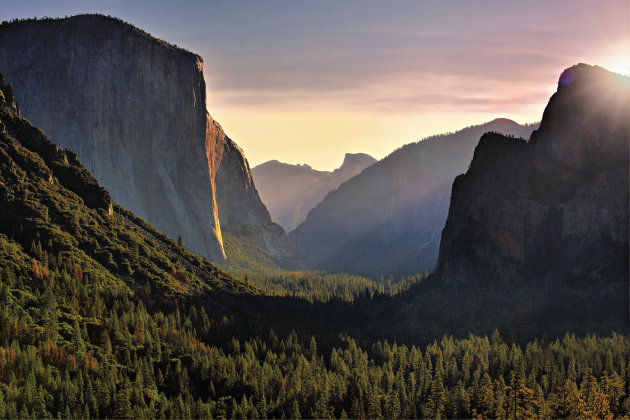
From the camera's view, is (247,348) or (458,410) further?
(247,348)

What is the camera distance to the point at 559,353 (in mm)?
145500

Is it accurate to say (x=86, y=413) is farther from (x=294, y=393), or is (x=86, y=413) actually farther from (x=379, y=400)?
(x=379, y=400)

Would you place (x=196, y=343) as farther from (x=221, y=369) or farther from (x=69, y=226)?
(x=69, y=226)

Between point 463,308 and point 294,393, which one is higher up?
point 463,308

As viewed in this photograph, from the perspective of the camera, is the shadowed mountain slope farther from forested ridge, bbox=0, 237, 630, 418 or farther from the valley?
forested ridge, bbox=0, 237, 630, 418

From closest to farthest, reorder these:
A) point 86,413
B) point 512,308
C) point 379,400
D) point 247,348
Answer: point 86,413 → point 379,400 → point 247,348 → point 512,308

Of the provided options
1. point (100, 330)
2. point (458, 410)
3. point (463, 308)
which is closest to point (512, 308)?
point (463, 308)

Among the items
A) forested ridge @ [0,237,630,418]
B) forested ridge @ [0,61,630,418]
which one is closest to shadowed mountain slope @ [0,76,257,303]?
forested ridge @ [0,61,630,418]

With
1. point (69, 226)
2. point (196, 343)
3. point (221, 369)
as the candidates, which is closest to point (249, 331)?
point (196, 343)

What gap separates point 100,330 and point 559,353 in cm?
8695

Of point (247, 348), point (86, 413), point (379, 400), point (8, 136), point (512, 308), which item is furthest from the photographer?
point (512, 308)

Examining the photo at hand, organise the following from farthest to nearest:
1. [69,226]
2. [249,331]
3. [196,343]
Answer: [69,226], [249,331], [196,343]

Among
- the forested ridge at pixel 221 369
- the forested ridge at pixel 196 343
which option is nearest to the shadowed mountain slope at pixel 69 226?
the forested ridge at pixel 196 343

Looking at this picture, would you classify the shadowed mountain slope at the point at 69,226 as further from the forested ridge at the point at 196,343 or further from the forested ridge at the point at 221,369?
the forested ridge at the point at 221,369
